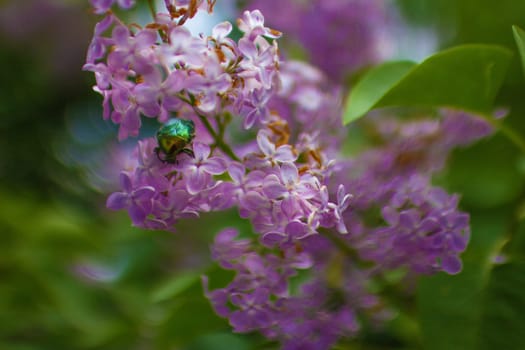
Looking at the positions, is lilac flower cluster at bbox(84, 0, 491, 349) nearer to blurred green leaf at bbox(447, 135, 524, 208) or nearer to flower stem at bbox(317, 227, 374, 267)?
flower stem at bbox(317, 227, 374, 267)

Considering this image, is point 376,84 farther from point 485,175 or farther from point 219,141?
point 485,175

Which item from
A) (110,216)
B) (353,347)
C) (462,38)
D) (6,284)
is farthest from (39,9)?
(353,347)

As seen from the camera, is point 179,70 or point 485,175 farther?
point 485,175

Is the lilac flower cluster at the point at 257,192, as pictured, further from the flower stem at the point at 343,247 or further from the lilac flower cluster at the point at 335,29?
the lilac flower cluster at the point at 335,29

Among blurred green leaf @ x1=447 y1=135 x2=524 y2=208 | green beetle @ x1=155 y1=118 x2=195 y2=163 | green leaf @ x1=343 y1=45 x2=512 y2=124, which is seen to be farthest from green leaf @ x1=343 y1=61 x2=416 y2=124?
blurred green leaf @ x1=447 y1=135 x2=524 y2=208

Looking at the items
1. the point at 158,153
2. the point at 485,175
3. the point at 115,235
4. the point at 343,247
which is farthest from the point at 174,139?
the point at 115,235
